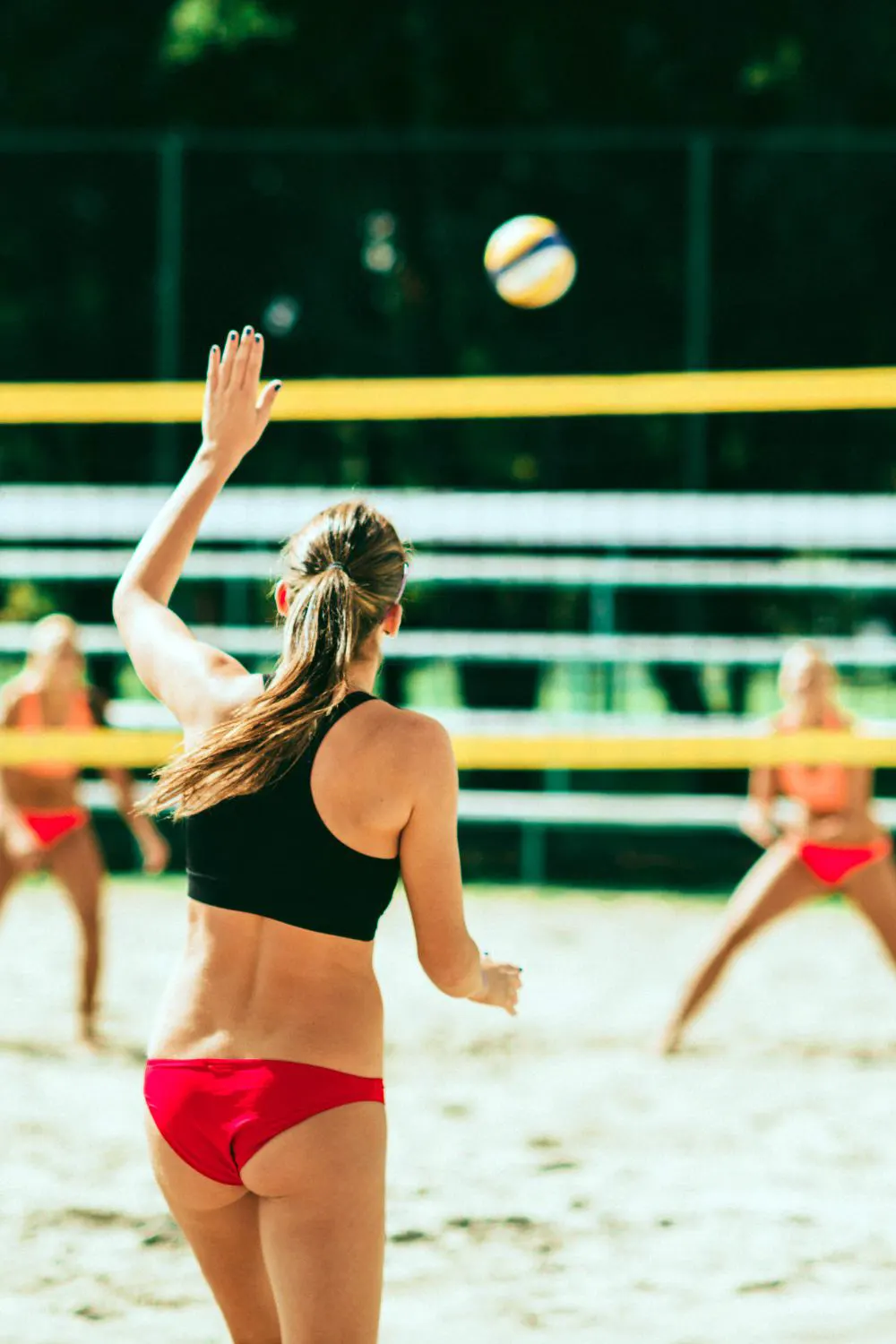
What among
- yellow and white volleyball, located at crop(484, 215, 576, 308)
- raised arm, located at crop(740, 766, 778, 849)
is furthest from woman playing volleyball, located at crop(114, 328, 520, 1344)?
raised arm, located at crop(740, 766, 778, 849)

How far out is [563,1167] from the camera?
4.27 meters

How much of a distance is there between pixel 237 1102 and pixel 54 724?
3.94 meters

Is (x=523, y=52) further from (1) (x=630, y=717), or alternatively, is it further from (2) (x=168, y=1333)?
(2) (x=168, y=1333)

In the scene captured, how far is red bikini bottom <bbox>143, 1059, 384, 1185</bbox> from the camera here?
2.01 m

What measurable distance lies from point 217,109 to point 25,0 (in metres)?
1.41

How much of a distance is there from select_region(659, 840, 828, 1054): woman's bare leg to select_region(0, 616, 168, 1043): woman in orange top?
1.71 m

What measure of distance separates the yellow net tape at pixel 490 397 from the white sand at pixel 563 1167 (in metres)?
2.02

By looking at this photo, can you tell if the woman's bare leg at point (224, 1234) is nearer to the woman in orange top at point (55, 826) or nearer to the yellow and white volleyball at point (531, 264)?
the woman in orange top at point (55, 826)

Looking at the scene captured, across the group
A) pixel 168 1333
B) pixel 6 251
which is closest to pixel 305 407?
pixel 168 1333

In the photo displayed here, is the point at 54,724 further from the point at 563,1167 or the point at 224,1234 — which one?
the point at 224,1234

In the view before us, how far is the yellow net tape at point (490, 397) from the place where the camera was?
196 inches

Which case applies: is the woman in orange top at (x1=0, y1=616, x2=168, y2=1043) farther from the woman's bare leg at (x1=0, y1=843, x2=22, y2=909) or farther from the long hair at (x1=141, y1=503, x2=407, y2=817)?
the long hair at (x1=141, y1=503, x2=407, y2=817)

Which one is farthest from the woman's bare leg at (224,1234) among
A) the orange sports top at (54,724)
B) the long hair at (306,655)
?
the orange sports top at (54,724)

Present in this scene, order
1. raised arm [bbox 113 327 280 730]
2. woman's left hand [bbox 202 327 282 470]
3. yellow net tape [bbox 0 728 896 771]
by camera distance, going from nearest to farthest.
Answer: raised arm [bbox 113 327 280 730] < woman's left hand [bbox 202 327 282 470] < yellow net tape [bbox 0 728 896 771]
